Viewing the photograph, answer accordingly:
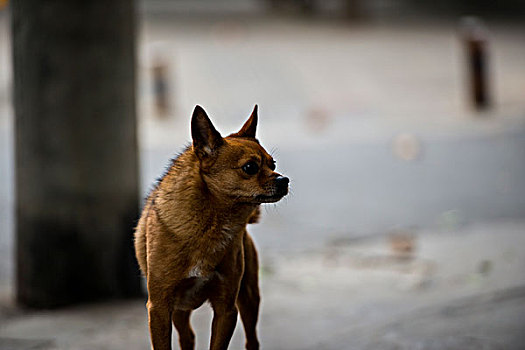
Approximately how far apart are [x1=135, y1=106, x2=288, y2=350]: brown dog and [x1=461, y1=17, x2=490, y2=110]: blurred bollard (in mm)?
12549

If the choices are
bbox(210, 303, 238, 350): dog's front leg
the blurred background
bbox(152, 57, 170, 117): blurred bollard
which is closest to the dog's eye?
bbox(210, 303, 238, 350): dog's front leg

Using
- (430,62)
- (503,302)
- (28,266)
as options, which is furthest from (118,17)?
(430,62)

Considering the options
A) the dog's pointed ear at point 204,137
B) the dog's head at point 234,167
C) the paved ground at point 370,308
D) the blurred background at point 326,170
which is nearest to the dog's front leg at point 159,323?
the dog's head at point 234,167

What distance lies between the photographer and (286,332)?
5.94 metres

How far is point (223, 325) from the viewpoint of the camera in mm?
3607

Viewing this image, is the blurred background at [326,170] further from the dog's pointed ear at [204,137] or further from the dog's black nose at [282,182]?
the dog's black nose at [282,182]

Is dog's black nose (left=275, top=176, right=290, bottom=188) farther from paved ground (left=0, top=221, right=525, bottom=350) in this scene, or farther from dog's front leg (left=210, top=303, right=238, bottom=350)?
paved ground (left=0, top=221, right=525, bottom=350)

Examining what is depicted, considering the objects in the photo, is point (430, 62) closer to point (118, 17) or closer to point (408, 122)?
Answer: point (408, 122)

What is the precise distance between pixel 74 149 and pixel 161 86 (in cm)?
1020

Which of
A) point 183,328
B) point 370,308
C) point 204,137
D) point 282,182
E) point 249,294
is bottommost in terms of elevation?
point 370,308

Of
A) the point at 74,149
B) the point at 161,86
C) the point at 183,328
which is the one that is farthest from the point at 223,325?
the point at 161,86

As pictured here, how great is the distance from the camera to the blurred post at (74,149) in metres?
6.39

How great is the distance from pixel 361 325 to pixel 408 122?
10033mm

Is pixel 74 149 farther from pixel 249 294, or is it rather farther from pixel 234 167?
pixel 234 167
